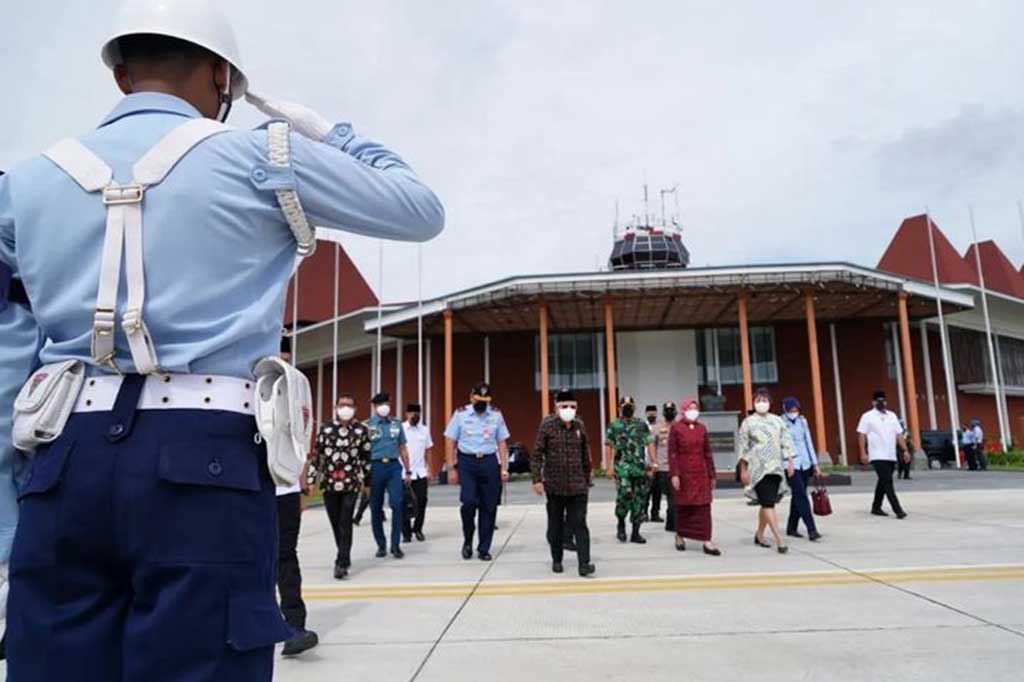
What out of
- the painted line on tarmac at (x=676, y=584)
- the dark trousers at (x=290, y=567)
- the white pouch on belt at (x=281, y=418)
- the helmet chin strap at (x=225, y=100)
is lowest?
the painted line on tarmac at (x=676, y=584)

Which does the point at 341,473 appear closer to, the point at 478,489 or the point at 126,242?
the point at 478,489

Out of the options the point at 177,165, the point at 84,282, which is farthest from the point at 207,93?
the point at 84,282

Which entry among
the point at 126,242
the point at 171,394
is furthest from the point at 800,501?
the point at 126,242

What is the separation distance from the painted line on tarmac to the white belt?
5.01 meters

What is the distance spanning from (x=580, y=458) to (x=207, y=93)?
6.61m

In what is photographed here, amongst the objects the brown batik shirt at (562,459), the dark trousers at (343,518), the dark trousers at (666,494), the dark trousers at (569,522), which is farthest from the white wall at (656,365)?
the dark trousers at (343,518)

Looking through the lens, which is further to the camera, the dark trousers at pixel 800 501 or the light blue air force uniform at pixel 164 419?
the dark trousers at pixel 800 501

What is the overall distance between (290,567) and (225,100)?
396 centimetres

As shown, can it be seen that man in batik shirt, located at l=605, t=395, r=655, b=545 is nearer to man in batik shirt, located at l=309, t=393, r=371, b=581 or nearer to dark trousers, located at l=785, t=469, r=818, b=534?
dark trousers, located at l=785, t=469, r=818, b=534

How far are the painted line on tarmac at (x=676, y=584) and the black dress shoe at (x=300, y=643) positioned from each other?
1.59 metres

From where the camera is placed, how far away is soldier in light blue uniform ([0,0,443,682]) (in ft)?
4.18

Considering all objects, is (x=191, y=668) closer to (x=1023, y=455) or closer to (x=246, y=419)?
(x=246, y=419)

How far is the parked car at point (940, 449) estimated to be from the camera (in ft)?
93.1

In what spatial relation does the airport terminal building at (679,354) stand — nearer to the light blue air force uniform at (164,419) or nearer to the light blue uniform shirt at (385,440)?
the light blue uniform shirt at (385,440)
